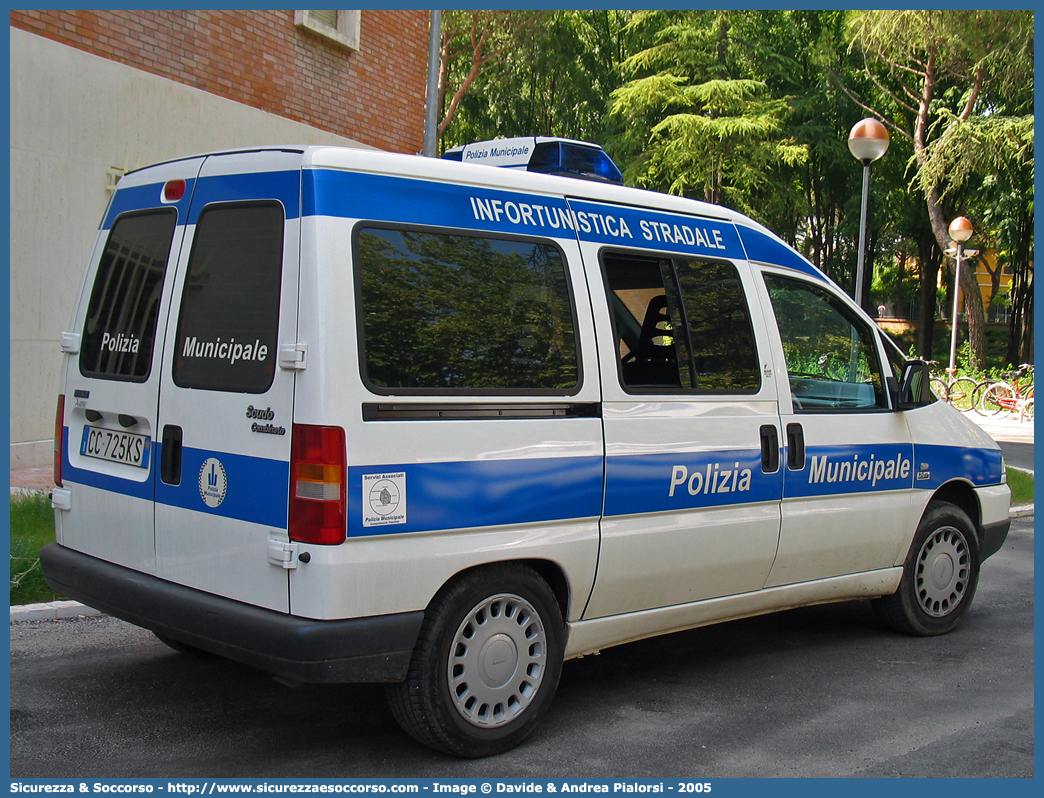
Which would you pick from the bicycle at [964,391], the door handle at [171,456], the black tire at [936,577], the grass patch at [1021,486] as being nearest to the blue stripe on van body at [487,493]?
the door handle at [171,456]

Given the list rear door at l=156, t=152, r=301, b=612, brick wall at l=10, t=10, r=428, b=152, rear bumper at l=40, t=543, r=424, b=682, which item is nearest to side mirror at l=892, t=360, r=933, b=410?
rear bumper at l=40, t=543, r=424, b=682

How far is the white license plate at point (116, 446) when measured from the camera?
165 inches

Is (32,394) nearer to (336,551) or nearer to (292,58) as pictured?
(292,58)

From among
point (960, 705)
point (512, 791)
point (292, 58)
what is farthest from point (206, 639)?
point (292, 58)

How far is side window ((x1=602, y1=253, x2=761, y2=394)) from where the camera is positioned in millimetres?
4566

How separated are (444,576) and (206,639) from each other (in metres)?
0.90

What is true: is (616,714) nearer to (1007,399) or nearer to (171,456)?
(171,456)

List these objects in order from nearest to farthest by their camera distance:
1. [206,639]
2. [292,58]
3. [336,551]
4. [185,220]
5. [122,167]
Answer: [336,551] → [206,639] → [185,220] → [122,167] → [292,58]

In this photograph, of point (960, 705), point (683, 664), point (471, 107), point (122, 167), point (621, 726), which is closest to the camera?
point (621, 726)

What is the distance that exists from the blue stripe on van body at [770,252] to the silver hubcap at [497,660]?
222 centimetres

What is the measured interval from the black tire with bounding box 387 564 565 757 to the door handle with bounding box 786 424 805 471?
5.04 feet

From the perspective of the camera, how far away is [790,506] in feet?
16.7

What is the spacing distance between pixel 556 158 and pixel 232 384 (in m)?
2.03

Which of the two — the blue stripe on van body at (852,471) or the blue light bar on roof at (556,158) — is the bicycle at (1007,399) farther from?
the blue light bar on roof at (556,158)
